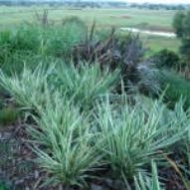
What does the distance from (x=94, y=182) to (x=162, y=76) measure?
5670 millimetres

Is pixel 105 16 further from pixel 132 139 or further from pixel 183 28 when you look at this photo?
pixel 183 28

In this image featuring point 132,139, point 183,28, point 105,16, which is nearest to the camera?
point 132,139

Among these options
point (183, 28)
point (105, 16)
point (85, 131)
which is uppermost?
point (85, 131)

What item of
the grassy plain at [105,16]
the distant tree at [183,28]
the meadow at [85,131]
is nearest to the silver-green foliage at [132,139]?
the meadow at [85,131]

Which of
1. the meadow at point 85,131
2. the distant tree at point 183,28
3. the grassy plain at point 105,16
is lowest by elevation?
the distant tree at point 183,28

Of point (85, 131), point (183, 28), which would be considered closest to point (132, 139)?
point (85, 131)

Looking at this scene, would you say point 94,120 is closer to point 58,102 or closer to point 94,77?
point 58,102

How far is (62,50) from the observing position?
378 inches

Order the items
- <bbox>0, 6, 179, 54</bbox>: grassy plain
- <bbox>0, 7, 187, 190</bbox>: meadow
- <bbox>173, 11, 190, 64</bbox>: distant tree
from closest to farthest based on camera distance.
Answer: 1. <bbox>0, 7, 187, 190</bbox>: meadow
2. <bbox>0, 6, 179, 54</bbox>: grassy plain
3. <bbox>173, 11, 190, 64</bbox>: distant tree

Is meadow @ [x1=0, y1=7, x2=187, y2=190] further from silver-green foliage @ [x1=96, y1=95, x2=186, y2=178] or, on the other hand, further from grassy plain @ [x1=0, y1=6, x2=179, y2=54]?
grassy plain @ [x1=0, y1=6, x2=179, y2=54]

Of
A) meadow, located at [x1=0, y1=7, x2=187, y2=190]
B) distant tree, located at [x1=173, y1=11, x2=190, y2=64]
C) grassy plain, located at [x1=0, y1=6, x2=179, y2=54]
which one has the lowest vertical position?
distant tree, located at [x1=173, y1=11, x2=190, y2=64]

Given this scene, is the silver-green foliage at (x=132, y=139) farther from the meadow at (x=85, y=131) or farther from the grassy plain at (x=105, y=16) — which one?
the grassy plain at (x=105, y=16)

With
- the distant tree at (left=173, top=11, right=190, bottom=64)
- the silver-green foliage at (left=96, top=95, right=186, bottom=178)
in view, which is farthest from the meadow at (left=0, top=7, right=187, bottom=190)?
the distant tree at (left=173, top=11, right=190, bottom=64)

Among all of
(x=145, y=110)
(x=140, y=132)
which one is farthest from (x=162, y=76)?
(x=140, y=132)
